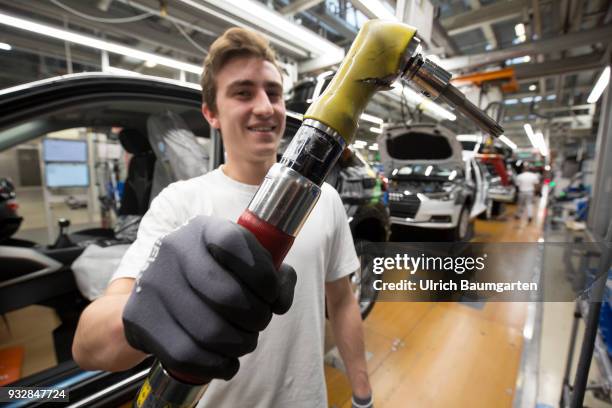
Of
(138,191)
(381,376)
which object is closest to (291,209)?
(381,376)

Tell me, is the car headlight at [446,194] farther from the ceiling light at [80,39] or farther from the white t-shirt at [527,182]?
the white t-shirt at [527,182]

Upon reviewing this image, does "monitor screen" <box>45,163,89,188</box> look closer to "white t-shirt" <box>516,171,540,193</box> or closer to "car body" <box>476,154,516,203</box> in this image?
"white t-shirt" <box>516,171,540,193</box>

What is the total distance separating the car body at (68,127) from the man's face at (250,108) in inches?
23.0

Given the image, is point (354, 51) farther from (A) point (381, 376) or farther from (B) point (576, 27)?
(B) point (576, 27)

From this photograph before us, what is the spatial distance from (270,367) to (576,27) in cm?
522

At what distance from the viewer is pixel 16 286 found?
151cm

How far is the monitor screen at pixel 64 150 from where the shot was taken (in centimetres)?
457

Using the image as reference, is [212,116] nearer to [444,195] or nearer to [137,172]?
[137,172]

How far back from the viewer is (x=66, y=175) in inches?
193

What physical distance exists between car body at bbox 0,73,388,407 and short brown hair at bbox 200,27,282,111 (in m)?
0.65

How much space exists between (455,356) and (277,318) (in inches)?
74.3

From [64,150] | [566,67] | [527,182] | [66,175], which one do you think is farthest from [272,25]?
[527,182]

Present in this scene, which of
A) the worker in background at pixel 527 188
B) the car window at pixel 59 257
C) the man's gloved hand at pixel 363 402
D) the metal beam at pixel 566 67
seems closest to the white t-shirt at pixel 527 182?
the worker in background at pixel 527 188

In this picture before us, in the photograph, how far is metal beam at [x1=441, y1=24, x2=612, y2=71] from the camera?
10.00ft
